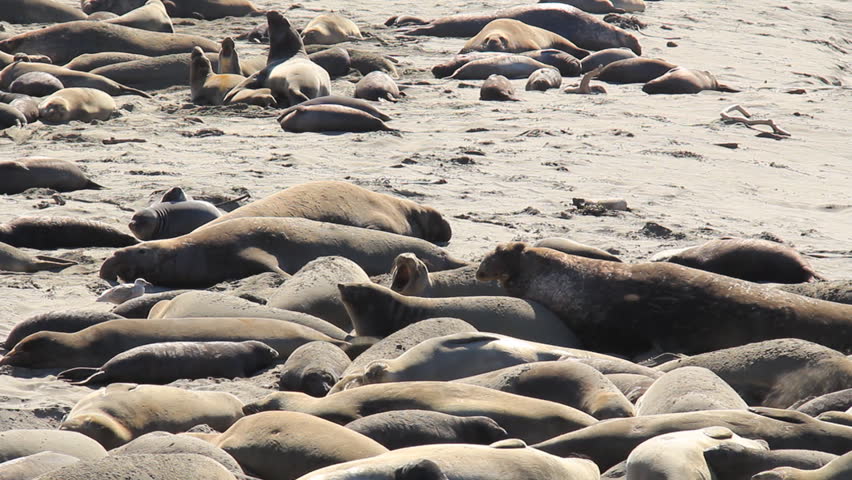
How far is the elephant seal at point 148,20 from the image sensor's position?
1350 cm

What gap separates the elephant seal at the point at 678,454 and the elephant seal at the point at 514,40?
11.0 meters

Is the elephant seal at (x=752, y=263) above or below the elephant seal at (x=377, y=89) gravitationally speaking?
above

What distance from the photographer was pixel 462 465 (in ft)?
9.07

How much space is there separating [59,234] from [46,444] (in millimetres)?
3525

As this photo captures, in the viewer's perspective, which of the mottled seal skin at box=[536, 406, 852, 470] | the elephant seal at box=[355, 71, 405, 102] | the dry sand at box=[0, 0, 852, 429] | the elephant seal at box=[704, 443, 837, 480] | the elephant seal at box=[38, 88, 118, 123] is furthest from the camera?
the elephant seal at box=[355, 71, 405, 102]

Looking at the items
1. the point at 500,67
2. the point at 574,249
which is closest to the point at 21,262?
the point at 574,249

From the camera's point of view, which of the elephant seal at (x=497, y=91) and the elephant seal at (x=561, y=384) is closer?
the elephant seal at (x=561, y=384)

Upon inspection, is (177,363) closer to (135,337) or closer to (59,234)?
(135,337)

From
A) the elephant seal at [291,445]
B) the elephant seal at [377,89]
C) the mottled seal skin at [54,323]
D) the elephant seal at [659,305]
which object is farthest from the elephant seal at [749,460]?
the elephant seal at [377,89]

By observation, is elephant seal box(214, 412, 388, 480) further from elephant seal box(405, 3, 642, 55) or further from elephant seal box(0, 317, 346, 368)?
elephant seal box(405, 3, 642, 55)

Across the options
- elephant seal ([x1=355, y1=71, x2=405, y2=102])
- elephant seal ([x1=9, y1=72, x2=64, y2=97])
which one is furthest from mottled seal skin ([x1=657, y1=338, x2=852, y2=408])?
elephant seal ([x1=9, y1=72, x2=64, y2=97])

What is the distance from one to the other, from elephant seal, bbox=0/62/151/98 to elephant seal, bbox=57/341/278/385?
260 inches

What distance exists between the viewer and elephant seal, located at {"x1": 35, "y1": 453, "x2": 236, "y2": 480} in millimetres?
2680

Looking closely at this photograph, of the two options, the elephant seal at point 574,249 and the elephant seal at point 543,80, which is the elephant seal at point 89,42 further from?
the elephant seal at point 574,249
